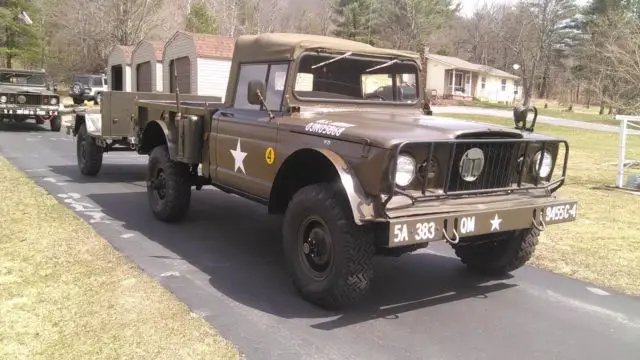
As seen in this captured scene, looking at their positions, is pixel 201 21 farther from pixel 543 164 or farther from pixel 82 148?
pixel 543 164

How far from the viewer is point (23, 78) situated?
18625 millimetres

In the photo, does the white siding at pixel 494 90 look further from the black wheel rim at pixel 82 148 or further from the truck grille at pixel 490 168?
the truck grille at pixel 490 168

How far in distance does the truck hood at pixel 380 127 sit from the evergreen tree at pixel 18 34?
45.2m

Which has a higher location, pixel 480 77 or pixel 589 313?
pixel 480 77

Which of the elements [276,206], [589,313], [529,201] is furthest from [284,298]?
[589,313]

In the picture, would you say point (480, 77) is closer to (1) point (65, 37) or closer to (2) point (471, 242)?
(1) point (65, 37)

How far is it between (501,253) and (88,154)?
6983 mm

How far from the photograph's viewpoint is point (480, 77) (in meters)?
54.7

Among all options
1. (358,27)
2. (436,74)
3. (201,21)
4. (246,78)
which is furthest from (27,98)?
(358,27)

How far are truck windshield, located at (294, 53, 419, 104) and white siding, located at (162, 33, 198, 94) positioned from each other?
18.8m

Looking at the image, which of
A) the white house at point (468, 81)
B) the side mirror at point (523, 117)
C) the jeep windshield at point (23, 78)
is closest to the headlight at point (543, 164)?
the side mirror at point (523, 117)

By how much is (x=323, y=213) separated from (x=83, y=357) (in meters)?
1.69

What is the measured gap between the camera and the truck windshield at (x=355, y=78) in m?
5.07

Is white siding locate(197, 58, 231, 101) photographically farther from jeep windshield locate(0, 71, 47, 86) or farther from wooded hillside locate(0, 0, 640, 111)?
wooded hillside locate(0, 0, 640, 111)
